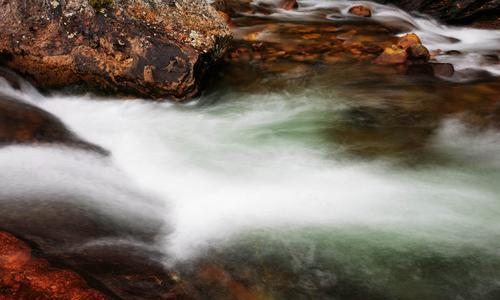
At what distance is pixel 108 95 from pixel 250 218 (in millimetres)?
3410

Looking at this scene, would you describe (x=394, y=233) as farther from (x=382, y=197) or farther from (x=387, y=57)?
(x=387, y=57)

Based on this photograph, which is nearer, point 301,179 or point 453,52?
point 301,179

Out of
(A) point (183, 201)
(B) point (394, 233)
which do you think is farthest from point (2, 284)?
(B) point (394, 233)

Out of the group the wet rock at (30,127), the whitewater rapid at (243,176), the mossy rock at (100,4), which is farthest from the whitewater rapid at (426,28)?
the wet rock at (30,127)

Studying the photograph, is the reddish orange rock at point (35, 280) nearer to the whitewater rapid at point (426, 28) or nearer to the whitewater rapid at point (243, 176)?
the whitewater rapid at point (243, 176)

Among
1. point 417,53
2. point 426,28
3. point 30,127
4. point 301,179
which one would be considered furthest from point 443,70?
point 30,127

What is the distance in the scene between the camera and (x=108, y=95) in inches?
251

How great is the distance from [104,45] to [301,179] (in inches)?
129

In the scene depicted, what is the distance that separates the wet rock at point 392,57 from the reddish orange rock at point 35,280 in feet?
20.8

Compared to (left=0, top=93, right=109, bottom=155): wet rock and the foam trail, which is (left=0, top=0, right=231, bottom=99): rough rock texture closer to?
the foam trail

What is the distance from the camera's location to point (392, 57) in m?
7.57

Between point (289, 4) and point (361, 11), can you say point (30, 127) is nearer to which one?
point (289, 4)

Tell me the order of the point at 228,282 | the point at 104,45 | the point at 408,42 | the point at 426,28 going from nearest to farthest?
1. the point at 228,282
2. the point at 104,45
3. the point at 408,42
4. the point at 426,28

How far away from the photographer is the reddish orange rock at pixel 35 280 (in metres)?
2.37
